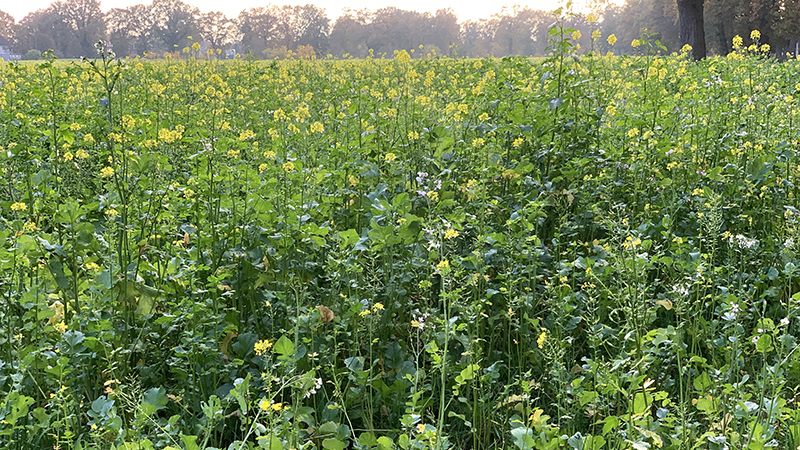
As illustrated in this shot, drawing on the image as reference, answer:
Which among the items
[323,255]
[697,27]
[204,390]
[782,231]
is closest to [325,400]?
A: [204,390]

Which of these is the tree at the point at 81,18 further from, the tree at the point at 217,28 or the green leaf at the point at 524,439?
the green leaf at the point at 524,439

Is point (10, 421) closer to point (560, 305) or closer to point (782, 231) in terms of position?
point (560, 305)

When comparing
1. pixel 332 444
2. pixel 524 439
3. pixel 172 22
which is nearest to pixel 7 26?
pixel 172 22

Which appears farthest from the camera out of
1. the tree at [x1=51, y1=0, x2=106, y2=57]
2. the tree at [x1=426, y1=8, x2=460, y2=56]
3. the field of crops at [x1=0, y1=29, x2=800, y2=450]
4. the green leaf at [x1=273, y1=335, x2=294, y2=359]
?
the tree at [x1=426, y1=8, x2=460, y2=56]

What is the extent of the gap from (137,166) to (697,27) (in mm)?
19716

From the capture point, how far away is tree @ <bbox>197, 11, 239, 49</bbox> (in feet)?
330

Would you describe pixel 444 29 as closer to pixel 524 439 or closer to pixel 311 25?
pixel 311 25

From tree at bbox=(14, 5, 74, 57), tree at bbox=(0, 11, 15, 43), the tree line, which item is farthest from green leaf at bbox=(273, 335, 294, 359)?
tree at bbox=(0, 11, 15, 43)

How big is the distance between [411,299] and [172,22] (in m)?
114

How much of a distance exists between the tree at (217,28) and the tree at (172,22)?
5.26 ft

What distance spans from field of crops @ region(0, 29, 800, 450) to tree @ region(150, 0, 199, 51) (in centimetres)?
10091

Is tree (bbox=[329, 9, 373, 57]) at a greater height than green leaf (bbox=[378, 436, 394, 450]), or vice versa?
tree (bbox=[329, 9, 373, 57])

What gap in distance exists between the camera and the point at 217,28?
343 feet

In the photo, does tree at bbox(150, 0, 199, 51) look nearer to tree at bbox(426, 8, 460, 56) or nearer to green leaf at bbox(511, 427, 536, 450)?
tree at bbox(426, 8, 460, 56)
